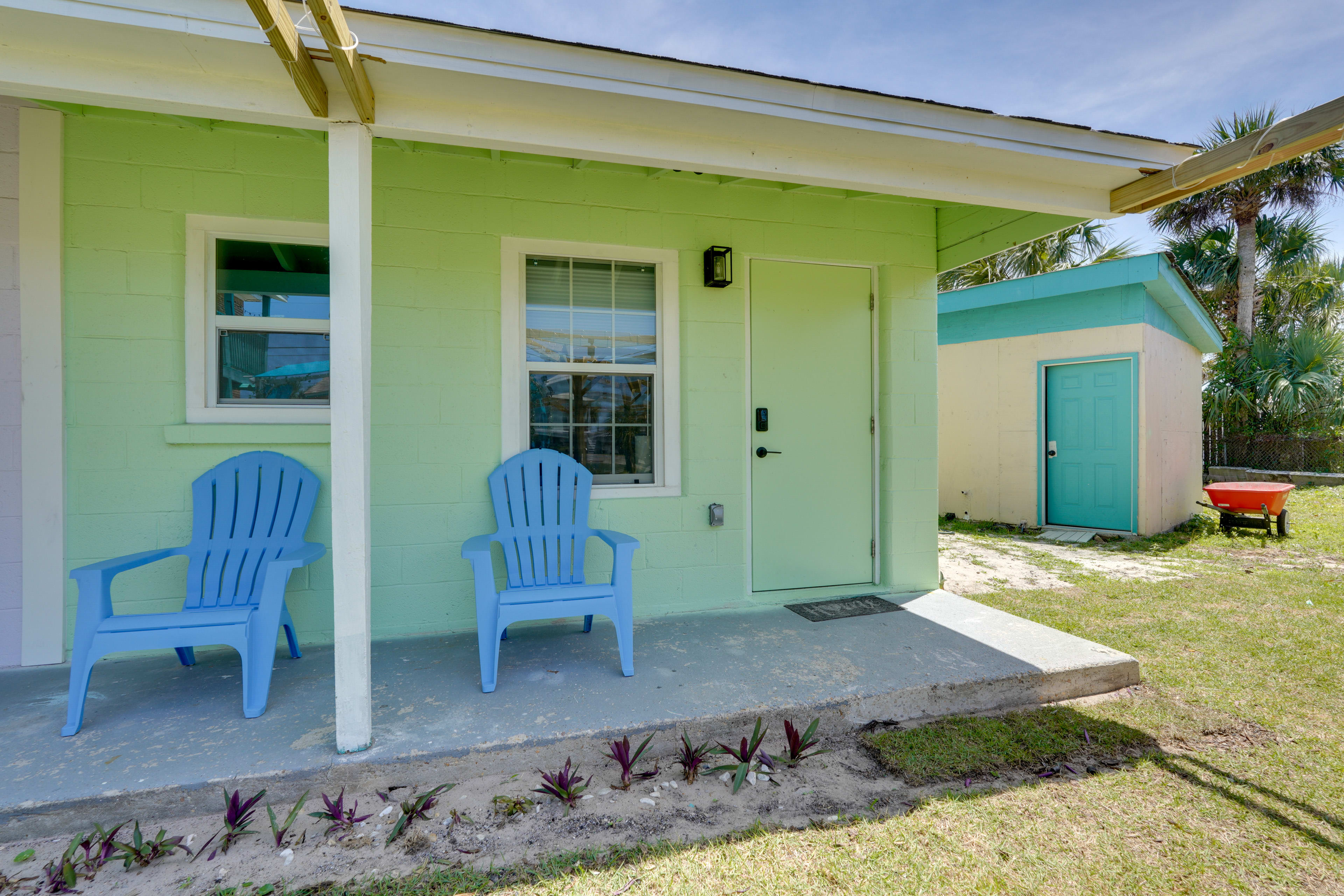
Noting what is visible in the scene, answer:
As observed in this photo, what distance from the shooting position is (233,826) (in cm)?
175

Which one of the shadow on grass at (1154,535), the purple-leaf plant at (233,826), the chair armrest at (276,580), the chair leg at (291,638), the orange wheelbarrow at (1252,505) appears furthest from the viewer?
the orange wheelbarrow at (1252,505)

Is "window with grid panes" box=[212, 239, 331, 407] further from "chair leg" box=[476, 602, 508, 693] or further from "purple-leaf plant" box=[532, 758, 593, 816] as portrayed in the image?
"purple-leaf plant" box=[532, 758, 593, 816]

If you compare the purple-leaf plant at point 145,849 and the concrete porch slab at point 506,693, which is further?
the concrete porch slab at point 506,693

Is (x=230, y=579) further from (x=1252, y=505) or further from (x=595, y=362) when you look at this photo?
(x=1252, y=505)

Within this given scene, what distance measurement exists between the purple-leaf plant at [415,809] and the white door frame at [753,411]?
6.77 feet

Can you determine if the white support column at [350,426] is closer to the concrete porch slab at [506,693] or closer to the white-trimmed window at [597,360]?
the concrete porch slab at [506,693]

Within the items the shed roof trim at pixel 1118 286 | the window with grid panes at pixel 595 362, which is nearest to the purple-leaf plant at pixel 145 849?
the window with grid panes at pixel 595 362

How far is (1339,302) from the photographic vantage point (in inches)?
458

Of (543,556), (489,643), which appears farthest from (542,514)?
(489,643)

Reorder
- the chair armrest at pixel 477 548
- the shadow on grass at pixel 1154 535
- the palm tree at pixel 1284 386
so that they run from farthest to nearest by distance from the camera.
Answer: the palm tree at pixel 1284 386 < the shadow on grass at pixel 1154 535 < the chair armrest at pixel 477 548

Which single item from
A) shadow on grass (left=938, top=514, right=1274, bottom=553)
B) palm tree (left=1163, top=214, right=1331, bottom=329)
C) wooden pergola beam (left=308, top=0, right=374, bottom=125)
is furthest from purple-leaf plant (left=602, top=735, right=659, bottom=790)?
palm tree (left=1163, top=214, right=1331, bottom=329)

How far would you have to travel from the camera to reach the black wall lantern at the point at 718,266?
134 inches

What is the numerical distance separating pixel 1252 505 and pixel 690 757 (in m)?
6.95

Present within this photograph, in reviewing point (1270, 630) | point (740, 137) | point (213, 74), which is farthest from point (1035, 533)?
point (213, 74)
